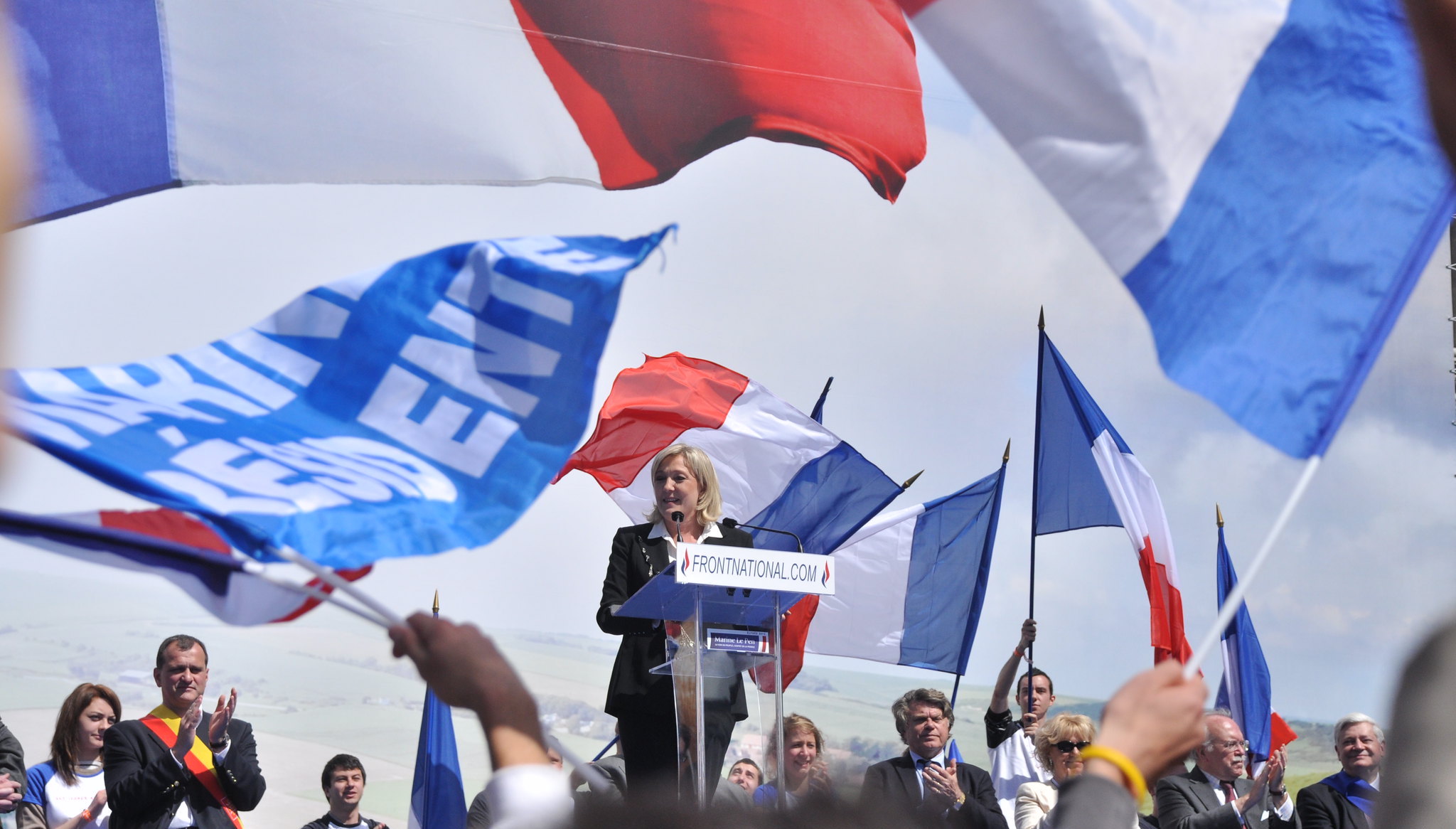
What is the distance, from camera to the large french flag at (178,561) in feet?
6.55

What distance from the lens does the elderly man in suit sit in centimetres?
495

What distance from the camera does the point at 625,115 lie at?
15.2ft

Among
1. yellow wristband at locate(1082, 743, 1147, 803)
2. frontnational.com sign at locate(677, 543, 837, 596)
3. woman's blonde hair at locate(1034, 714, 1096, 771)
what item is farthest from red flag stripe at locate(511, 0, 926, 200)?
yellow wristband at locate(1082, 743, 1147, 803)

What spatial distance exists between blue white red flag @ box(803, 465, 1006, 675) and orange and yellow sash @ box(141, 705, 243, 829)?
3233 millimetres

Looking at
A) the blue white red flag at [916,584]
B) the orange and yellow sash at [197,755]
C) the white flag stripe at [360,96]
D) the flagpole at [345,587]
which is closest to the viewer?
the flagpole at [345,587]

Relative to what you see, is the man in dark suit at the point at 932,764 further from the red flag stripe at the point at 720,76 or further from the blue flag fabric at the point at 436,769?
the red flag stripe at the point at 720,76

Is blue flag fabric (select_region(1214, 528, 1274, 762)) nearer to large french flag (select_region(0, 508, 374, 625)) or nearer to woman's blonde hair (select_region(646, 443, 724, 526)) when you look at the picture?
woman's blonde hair (select_region(646, 443, 724, 526))

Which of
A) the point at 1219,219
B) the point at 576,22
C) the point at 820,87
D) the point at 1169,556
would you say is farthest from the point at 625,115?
the point at 1169,556

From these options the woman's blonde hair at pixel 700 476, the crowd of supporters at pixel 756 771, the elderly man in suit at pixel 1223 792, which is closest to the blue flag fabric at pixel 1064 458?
the crowd of supporters at pixel 756 771

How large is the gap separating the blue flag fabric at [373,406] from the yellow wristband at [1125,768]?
1359mm

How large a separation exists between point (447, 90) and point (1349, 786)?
4492mm

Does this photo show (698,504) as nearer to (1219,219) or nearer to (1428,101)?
(1219,219)

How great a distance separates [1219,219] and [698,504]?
2111mm

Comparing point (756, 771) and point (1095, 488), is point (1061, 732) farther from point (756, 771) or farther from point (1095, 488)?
point (1095, 488)
